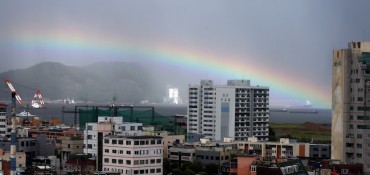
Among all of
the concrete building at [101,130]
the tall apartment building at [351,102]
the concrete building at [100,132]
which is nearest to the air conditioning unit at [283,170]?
the concrete building at [100,132]

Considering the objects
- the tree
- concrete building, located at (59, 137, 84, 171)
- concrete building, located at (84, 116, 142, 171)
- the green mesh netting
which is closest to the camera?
concrete building, located at (84, 116, 142, 171)

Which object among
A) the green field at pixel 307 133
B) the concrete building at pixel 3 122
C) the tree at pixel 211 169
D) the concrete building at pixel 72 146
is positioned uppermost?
the concrete building at pixel 3 122

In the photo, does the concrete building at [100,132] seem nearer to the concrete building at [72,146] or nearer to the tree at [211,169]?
the concrete building at [72,146]

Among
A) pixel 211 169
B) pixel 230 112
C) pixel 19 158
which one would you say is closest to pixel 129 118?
pixel 230 112

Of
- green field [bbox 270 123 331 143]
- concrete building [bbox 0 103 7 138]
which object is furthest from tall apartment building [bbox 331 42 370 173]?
concrete building [bbox 0 103 7 138]

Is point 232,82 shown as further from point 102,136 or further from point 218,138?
point 102,136

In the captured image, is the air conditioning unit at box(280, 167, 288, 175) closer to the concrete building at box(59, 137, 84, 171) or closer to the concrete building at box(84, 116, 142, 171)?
the concrete building at box(84, 116, 142, 171)

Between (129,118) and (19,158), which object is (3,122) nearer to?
(129,118)

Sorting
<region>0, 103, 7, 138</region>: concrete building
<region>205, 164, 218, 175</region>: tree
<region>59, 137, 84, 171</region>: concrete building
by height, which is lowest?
<region>205, 164, 218, 175</region>: tree
